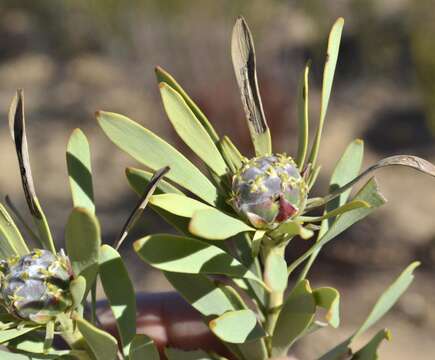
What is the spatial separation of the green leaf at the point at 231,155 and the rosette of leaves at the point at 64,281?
8.2 inches

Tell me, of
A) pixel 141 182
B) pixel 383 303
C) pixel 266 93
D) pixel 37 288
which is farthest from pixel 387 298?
pixel 266 93

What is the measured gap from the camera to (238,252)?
1.01m

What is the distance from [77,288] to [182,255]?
146mm

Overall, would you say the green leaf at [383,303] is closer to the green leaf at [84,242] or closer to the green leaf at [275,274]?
the green leaf at [275,274]

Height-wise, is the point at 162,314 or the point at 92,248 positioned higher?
the point at 92,248

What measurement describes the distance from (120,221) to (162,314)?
304 cm

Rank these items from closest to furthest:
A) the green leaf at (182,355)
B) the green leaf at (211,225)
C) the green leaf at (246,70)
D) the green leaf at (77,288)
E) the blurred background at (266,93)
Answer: the green leaf at (211,225)
the green leaf at (77,288)
the green leaf at (246,70)
the green leaf at (182,355)
the blurred background at (266,93)

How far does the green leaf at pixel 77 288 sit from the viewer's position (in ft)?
2.66

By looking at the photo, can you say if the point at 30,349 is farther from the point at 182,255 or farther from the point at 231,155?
the point at 231,155

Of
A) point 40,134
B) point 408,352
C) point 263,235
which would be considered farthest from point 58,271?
point 40,134

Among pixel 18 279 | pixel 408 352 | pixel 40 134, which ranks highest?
pixel 18 279

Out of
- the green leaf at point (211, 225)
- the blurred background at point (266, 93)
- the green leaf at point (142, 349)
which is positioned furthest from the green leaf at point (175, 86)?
the blurred background at point (266, 93)

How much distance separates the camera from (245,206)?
0.87 metres

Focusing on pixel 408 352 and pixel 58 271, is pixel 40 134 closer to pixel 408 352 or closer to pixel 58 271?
pixel 408 352
